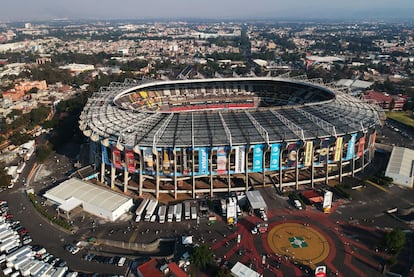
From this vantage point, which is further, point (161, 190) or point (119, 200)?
point (161, 190)

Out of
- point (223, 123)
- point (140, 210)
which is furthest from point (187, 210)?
point (223, 123)

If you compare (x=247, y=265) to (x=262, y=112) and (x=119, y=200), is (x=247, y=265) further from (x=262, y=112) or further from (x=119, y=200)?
(x=262, y=112)

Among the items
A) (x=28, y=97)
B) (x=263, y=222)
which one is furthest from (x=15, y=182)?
(x=28, y=97)

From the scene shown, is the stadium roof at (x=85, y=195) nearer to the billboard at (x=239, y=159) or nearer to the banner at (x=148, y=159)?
the banner at (x=148, y=159)

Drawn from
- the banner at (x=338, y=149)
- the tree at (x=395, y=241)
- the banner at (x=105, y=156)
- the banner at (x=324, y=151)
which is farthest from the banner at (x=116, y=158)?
the tree at (x=395, y=241)

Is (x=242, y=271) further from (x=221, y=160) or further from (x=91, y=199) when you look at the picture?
(x=91, y=199)

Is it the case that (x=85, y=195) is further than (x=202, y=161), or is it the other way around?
(x=202, y=161)

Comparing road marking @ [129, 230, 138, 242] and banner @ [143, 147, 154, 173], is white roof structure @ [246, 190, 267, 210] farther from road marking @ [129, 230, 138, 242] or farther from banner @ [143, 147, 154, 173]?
road marking @ [129, 230, 138, 242]

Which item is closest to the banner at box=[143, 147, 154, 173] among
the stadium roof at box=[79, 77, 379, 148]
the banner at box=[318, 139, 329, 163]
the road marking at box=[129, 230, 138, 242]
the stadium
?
the stadium
